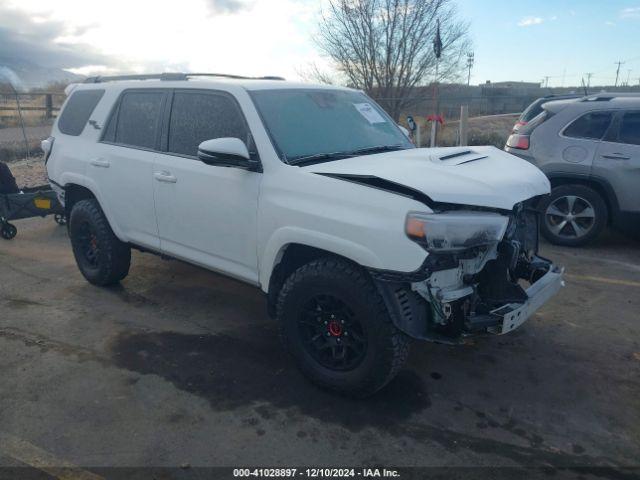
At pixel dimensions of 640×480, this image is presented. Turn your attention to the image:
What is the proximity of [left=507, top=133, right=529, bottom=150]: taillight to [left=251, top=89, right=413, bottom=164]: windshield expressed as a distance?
3136mm

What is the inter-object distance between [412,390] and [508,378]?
71cm

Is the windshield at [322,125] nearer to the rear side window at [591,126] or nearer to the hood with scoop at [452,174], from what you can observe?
the hood with scoop at [452,174]

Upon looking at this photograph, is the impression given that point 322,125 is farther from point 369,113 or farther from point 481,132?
point 481,132

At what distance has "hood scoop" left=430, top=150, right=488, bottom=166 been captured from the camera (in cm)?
344

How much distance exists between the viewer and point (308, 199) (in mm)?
3242

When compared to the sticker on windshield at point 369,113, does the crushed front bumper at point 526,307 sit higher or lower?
lower

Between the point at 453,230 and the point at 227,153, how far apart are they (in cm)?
149

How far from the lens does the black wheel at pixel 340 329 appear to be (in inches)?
119

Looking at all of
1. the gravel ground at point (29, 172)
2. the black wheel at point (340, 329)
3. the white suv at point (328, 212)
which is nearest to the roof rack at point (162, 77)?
the white suv at point (328, 212)

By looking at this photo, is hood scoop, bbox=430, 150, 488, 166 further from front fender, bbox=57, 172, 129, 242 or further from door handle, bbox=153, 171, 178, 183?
front fender, bbox=57, 172, 129, 242

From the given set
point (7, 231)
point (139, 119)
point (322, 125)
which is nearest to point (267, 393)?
point (322, 125)

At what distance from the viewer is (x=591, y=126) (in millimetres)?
6543

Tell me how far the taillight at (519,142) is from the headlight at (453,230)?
4.41 metres

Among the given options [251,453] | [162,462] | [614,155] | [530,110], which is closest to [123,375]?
[162,462]
